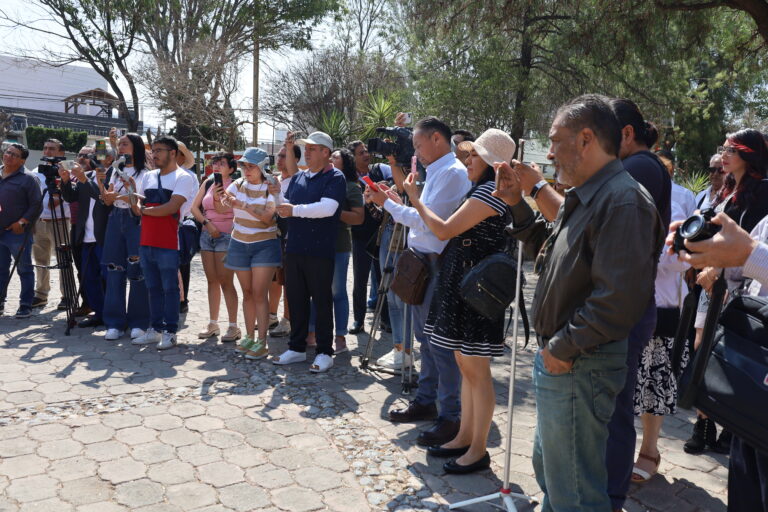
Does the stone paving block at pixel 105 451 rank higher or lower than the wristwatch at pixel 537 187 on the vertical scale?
lower

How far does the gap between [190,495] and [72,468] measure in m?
0.80

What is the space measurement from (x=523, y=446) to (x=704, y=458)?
3.79ft

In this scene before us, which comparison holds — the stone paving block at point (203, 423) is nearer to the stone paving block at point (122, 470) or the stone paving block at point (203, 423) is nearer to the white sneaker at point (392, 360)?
the stone paving block at point (122, 470)

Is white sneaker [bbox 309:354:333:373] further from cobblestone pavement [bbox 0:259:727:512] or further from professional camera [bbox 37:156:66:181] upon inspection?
professional camera [bbox 37:156:66:181]

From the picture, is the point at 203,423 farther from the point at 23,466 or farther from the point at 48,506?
the point at 48,506

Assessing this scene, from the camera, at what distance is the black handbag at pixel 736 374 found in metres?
1.86

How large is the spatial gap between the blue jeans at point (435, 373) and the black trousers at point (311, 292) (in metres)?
1.16

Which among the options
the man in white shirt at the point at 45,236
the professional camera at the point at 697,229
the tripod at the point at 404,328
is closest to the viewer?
the professional camera at the point at 697,229

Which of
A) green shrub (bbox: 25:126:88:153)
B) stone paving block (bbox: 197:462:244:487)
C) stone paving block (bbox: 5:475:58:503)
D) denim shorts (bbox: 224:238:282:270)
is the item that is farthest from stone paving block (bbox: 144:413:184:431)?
green shrub (bbox: 25:126:88:153)

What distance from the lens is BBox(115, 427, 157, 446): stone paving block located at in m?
3.97

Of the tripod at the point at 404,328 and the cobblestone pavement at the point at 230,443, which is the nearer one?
the cobblestone pavement at the point at 230,443

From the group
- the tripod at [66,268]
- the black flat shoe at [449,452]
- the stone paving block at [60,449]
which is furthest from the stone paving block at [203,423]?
the tripod at [66,268]

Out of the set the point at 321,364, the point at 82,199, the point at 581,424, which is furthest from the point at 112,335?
the point at 581,424

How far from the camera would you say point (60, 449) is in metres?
3.82
